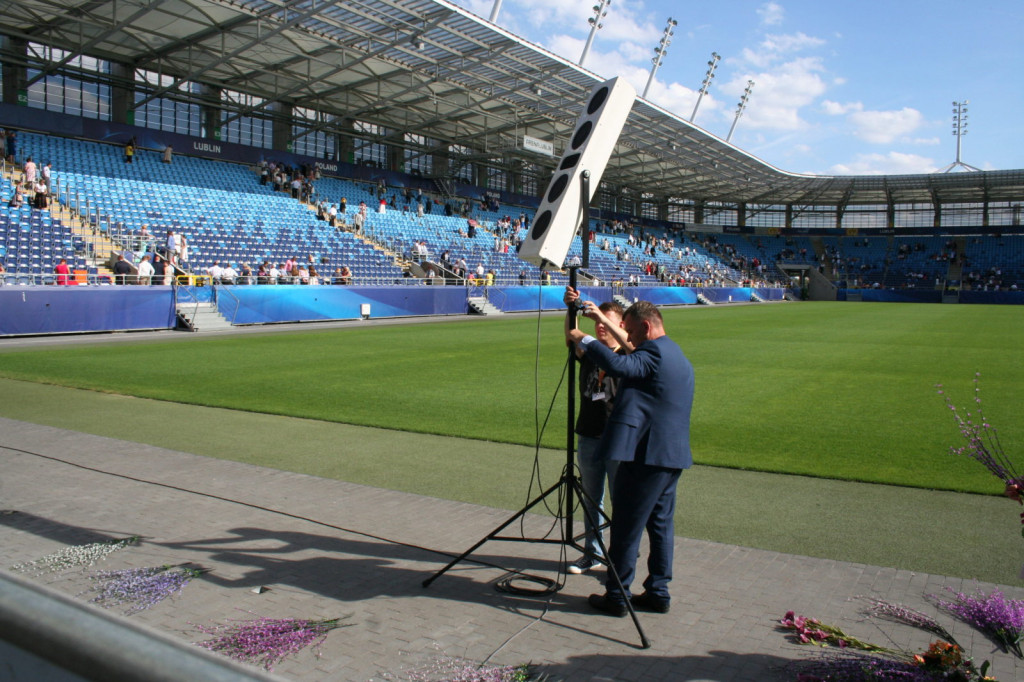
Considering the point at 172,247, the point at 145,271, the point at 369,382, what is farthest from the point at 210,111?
the point at 369,382

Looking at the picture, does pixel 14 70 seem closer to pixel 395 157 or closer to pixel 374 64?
pixel 374 64

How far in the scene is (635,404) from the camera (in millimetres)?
4098

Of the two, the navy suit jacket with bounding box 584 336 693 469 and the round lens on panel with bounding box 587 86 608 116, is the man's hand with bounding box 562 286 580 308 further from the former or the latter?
the round lens on panel with bounding box 587 86 608 116

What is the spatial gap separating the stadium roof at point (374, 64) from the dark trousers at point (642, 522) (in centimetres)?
2715

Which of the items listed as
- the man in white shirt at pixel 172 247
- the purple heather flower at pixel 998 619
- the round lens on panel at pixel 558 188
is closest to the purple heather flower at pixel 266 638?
the round lens on panel at pixel 558 188

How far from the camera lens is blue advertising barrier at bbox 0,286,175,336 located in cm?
2020

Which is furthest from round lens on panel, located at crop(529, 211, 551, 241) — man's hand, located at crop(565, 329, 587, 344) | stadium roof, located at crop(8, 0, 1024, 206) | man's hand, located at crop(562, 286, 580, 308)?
A: stadium roof, located at crop(8, 0, 1024, 206)

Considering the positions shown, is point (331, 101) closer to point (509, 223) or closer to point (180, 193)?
point (180, 193)

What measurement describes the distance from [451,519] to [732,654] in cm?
268

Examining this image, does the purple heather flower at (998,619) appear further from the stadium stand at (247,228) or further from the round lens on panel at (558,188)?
the stadium stand at (247,228)

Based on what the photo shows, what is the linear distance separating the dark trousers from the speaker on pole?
1343 millimetres

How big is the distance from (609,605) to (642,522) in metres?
0.51

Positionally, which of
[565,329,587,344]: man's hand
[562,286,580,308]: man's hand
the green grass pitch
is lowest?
the green grass pitch

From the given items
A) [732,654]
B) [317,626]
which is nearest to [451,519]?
[317,626]
